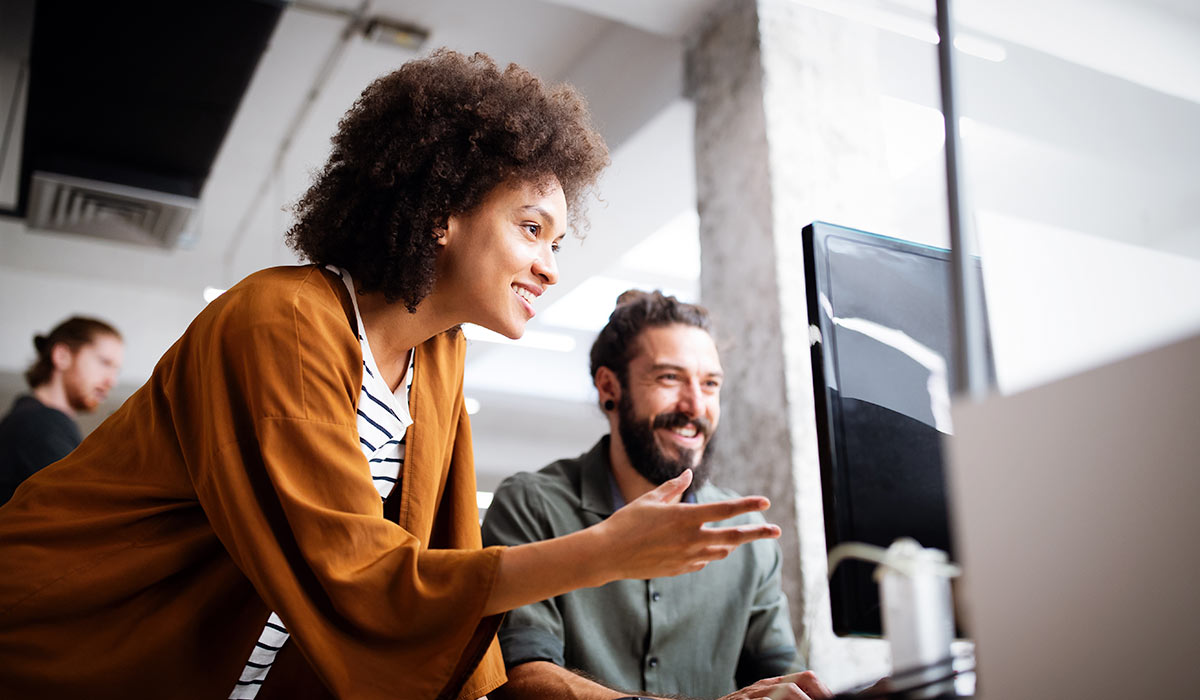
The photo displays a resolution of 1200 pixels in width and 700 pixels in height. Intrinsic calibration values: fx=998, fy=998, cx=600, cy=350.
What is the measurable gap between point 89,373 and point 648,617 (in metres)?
2.51

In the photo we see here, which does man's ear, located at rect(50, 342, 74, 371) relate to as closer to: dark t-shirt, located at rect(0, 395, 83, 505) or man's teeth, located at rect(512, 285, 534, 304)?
dark t-shirt, located at rect(0, 395, 83, 505)

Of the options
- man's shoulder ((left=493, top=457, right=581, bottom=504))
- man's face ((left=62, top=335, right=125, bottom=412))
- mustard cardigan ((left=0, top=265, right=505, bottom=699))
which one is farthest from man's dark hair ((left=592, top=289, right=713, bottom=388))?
man's face ((left=62, top=335, right=125, bottom=412))

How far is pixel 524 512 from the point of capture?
5.98 ft

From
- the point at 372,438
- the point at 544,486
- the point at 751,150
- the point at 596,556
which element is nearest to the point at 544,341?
the point at 751,150

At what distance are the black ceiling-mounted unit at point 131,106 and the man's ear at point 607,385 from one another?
5.32 ft

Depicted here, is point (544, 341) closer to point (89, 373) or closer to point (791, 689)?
point (89, 373)

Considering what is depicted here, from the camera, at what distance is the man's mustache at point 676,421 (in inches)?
80.3

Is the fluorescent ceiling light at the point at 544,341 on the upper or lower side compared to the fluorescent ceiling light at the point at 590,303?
lower

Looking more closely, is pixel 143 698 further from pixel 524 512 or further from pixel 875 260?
pixel 875 260

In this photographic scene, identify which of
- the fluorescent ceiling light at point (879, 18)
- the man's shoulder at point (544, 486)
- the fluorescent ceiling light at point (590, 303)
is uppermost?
the fluorescent ceiling light at point (590, 303)

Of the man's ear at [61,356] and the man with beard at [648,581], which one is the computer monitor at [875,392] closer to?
the man with beard at [648,581]

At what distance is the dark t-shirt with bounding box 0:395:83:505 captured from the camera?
9.04 ft

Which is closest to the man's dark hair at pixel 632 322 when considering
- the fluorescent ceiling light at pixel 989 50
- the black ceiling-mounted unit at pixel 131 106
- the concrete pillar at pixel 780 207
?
the concrete pillar at pixel 780 207

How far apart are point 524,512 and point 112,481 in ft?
2.54
